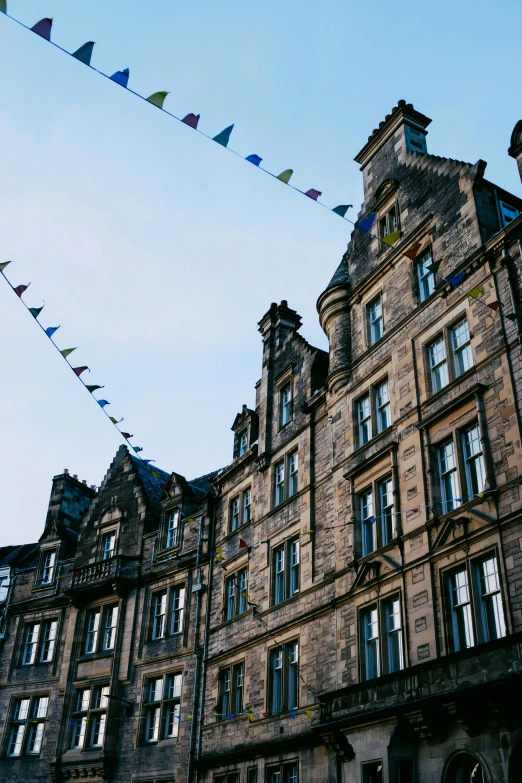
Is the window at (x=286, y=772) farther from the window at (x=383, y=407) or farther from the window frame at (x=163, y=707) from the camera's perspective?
the window at (x=383, y=407)

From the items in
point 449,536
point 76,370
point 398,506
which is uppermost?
point 76,370

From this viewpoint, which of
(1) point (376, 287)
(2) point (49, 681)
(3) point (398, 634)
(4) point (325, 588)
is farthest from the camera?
(2) point (49, 681)

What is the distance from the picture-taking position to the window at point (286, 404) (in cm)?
2772

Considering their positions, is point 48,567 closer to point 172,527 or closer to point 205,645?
point 172,527

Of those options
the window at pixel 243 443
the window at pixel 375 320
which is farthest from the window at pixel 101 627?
the window at pixel 375 320

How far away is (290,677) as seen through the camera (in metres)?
22.4

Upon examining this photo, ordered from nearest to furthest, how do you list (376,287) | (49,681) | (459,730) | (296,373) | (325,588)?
(459,730)
(325,588)
(376,287)
(296,373)
(49,681)

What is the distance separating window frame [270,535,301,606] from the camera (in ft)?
77.8

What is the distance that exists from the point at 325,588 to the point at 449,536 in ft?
18.1

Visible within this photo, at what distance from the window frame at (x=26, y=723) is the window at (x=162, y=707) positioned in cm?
519

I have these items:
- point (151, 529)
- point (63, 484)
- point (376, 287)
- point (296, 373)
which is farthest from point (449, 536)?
point (63, 484)

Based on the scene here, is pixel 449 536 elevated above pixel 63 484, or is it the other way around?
pixel 63 484

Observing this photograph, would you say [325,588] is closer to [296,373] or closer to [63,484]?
[296,373]

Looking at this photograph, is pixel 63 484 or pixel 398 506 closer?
pixel 398 506
